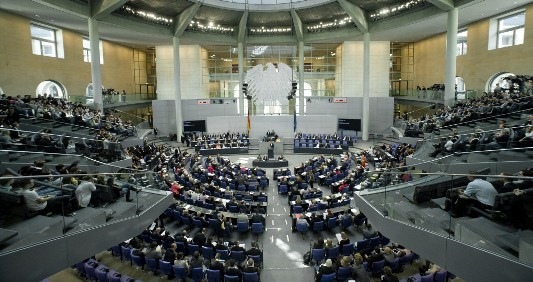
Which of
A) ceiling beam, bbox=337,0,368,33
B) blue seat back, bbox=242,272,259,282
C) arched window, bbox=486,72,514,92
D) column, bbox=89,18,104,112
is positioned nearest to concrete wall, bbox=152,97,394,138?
ceiling beam, bbox=337,0,368,33

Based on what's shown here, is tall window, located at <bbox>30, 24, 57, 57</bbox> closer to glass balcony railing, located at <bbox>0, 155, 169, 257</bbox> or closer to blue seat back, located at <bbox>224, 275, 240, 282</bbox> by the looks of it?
glass balcony railing, located at <bbox>0, 155, 169, 257</bbox>

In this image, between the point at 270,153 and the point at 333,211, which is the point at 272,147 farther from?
the point at 333,211

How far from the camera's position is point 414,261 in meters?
10.7

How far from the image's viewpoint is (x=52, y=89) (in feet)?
88.8

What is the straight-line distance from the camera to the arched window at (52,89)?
2587 cm

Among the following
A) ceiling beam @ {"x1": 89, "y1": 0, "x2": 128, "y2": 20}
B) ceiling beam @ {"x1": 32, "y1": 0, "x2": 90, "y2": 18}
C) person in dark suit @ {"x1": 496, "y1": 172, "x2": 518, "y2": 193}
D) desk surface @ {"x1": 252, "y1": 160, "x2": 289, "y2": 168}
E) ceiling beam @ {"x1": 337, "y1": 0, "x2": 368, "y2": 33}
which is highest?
ceiling beam @ {"x1": 337, "y1": 0, "x2": 368, "y2": 33}

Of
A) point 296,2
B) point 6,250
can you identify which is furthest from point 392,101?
point 6,250

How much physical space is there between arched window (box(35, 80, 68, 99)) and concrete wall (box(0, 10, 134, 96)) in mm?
318

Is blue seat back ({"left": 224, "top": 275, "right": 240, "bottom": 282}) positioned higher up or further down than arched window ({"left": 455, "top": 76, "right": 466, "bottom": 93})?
further down

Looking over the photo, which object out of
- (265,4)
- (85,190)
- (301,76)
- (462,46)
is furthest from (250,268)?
(462,46)

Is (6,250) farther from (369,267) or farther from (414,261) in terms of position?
(414,261)

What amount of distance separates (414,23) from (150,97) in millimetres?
26782

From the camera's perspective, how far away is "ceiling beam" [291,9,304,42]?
3052cm

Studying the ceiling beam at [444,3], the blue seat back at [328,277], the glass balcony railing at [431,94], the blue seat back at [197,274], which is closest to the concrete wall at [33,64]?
the blue seat back at [197,274]
